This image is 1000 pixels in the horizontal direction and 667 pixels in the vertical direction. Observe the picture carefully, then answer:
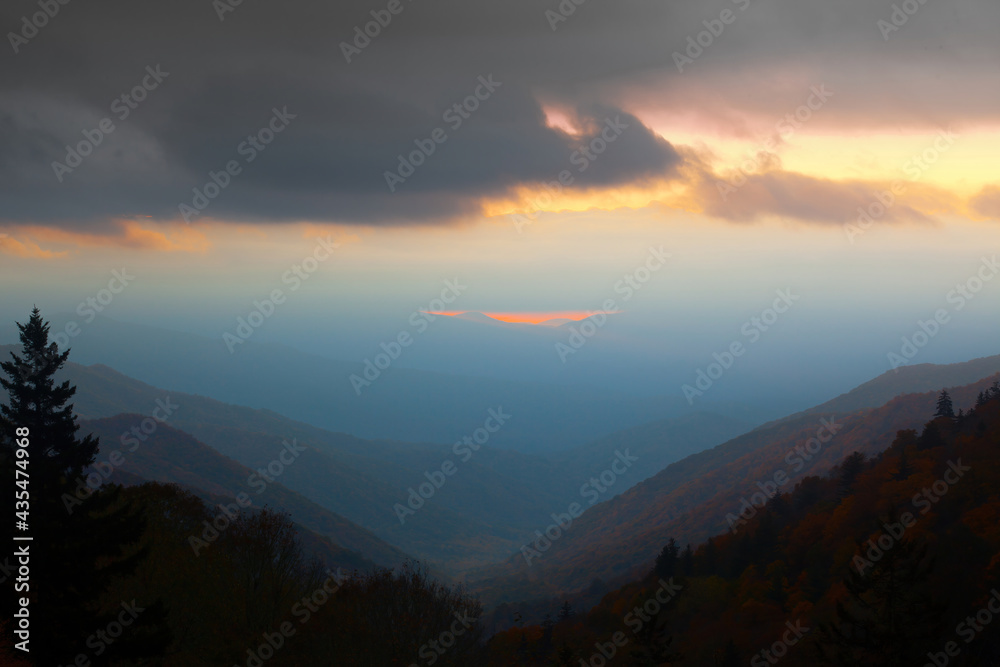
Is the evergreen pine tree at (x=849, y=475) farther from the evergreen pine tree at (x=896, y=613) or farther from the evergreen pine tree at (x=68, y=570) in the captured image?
the evergreen pine tree at (x=68, y=570)

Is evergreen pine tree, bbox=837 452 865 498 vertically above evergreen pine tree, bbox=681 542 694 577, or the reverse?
evergreen pine tree, bbox=837 452 865 498

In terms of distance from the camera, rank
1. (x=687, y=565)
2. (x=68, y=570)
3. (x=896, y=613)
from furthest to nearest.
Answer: (x=687, y=565) → (x=896, y=613) → (x=68, y=570)

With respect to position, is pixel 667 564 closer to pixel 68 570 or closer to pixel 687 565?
pixel 687 565

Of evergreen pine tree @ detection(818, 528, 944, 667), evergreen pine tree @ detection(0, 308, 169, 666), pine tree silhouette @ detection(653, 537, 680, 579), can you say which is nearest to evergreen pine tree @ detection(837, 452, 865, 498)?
pine tree silhouette @ detection(653, 537, 680, 579)

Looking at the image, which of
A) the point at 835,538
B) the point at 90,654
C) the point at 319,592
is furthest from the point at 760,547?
the point at 90,654

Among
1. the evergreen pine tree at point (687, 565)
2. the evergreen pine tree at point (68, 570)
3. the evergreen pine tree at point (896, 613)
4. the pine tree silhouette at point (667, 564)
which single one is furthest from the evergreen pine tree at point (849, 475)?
the evergreen pine tree at point (68, 570)

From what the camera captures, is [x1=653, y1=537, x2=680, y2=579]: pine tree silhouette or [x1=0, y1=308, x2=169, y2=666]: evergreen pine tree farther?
[x1=653, y1=537, x2=680, y2=579]: pine tree silhouette

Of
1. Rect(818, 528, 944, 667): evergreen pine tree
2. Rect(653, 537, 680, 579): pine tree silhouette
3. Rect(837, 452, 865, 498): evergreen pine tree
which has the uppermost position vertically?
Rect(818, 528, 944, 667): evergreen pine tree

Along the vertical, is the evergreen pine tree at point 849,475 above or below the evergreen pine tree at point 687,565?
above

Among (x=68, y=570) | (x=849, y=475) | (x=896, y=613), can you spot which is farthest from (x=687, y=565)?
(x=68, y=570)

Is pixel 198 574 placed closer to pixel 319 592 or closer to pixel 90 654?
pixel 319 592

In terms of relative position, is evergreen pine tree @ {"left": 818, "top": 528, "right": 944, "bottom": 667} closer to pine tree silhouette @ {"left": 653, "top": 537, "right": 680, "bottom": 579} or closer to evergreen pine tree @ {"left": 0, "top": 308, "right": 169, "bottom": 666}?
evergreen pine tree @ {"left": 0, "top": 308, "right": 169, "bottom": 666}
